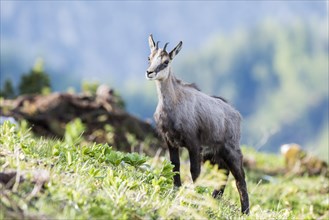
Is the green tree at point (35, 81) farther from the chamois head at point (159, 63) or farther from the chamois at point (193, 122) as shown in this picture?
the chamois head at point (159, 63)

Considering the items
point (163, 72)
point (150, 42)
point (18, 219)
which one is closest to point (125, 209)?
point (18, 219)

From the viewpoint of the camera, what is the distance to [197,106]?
920cm

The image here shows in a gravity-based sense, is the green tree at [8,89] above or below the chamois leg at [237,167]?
above

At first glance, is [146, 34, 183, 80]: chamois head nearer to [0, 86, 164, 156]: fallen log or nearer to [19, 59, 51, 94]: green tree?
[0, 86, 164, 156]: fallen log

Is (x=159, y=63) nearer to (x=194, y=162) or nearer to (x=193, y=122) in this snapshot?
(x=193, y=122)

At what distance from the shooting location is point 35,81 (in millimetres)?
29469

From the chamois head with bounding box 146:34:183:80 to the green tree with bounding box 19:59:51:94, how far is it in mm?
20554

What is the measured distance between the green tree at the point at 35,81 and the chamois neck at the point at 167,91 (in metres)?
20.5

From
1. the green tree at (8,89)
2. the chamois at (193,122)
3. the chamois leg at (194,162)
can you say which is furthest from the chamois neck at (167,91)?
the green tree at (8,89)

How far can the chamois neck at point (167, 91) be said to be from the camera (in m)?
8.98

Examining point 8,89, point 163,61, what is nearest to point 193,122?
point 163,61

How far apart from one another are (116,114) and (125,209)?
1287cm

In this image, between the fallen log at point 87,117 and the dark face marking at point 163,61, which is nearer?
the dark face marking at point 163,61

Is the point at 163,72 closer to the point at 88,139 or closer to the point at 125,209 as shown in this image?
the point at 125,209
